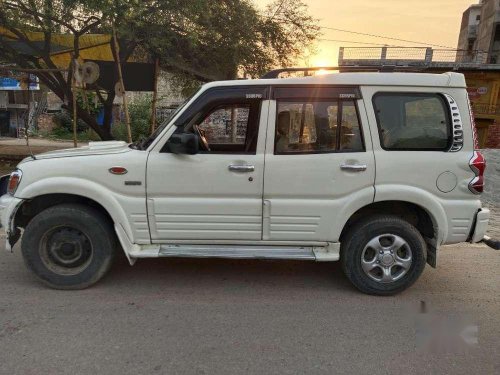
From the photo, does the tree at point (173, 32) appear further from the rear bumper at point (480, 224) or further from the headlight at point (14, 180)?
the rear bumper at point (480, 224)

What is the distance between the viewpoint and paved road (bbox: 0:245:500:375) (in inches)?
108

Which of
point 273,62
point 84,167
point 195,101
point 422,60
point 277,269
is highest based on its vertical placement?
point 422,60

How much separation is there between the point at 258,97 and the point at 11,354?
9.05 ft

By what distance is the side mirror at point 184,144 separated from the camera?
346 cm

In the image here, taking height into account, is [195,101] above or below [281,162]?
above

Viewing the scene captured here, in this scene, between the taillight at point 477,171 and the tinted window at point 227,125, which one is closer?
the taillight at point 477,171

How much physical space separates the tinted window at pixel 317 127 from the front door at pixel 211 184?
181 mm

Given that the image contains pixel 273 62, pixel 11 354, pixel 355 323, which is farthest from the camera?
pixel 273 62

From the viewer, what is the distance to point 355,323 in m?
3.32

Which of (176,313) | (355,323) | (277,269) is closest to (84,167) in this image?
(176,313)

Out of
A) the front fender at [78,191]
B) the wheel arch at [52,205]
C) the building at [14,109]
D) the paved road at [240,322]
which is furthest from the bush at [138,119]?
the paved road at [240,322]

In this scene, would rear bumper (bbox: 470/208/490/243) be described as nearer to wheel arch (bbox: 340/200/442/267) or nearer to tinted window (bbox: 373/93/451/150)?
wheel arch (bbox: 340/200/442/267)

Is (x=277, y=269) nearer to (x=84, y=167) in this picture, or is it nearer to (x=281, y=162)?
(x=281, y=162)

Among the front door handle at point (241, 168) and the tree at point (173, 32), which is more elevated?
the tree at point (173, 32)
